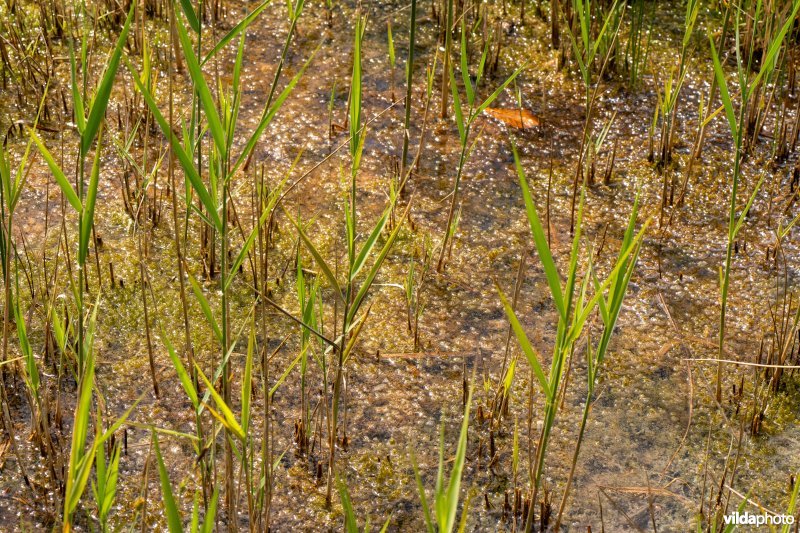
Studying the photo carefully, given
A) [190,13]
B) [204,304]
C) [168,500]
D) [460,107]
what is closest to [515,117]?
[460,107]

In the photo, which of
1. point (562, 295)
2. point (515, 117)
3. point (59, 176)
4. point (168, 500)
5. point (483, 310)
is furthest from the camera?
point (515, 117)

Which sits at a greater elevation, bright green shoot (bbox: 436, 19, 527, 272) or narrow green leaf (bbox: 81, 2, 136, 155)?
narrow green leaf (bbox: 81, 2, 136, 155)

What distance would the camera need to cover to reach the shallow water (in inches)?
71.7

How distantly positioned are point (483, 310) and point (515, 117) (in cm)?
89

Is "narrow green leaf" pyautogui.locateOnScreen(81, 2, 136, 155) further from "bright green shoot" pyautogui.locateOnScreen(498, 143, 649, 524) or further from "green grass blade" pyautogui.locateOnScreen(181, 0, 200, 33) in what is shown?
"bright green shoot" pyautogui.locateOnScreen(498, 143, 649, 524)

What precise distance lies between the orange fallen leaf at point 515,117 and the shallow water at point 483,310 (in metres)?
0.04

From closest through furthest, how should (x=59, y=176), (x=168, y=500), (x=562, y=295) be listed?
1. (x=168, y=500)
2. (x=562, y=295)
3. (x=59, y=176)

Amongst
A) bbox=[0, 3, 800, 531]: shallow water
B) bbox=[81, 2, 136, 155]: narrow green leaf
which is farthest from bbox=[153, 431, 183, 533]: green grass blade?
bbox=[81, 2, 136, 155]: narrow green leaf

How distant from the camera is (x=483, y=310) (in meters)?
2.24

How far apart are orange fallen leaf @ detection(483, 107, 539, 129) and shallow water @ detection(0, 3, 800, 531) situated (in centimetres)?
4

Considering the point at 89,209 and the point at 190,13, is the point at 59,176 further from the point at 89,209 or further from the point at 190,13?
the point at 190,13

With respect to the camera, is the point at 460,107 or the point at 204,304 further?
the point at 460,107

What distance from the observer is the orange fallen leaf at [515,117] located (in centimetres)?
288

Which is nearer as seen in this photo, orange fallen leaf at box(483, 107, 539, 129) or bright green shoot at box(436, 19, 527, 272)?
bright green shoot at box(436, 19, 527, 272)
